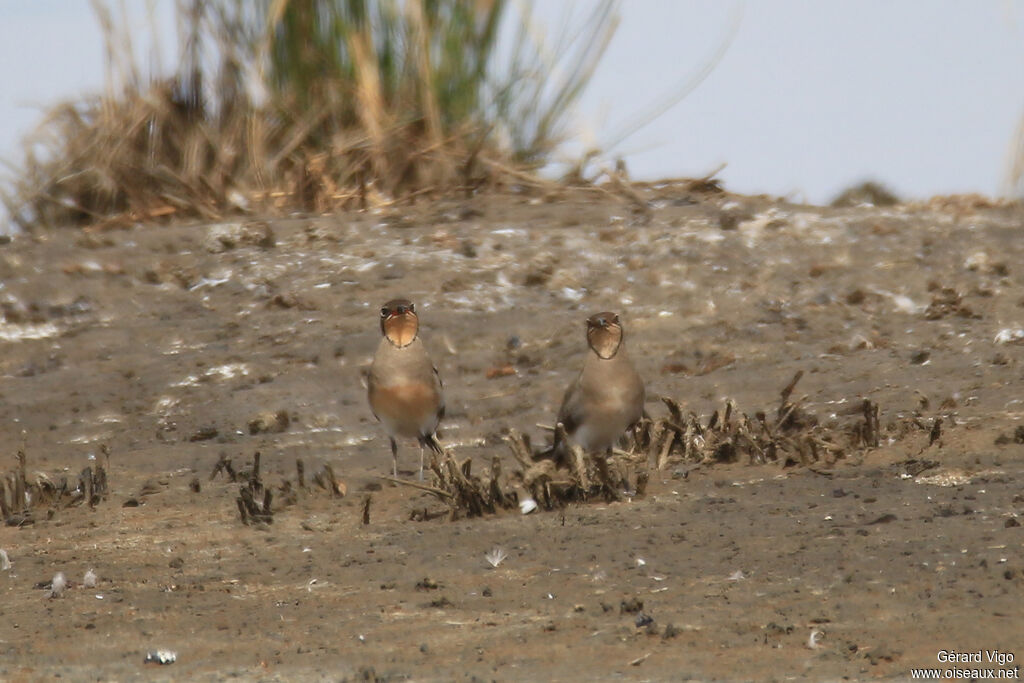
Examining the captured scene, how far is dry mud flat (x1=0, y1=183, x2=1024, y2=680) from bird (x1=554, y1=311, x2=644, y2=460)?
10.0 inches

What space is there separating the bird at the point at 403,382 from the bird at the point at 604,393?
2.10 feet

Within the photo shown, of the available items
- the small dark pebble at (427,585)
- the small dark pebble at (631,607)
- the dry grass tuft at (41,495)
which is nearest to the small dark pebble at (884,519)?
the small dark pebble at (631,607)

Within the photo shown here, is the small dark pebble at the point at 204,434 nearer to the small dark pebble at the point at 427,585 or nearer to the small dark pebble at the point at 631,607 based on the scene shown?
the small dark pebble at the point at 427,585

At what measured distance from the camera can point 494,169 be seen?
1035 centimetres

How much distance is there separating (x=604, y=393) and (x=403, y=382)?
2.93 ft

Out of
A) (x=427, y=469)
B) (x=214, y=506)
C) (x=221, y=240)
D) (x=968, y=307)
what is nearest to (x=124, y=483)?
(x=214, y=506)

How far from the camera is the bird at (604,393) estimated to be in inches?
234

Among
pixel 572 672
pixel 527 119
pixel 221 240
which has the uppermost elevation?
pixel 527 119

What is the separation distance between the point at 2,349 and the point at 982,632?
667cm

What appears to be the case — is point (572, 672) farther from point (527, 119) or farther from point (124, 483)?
point (527, 119)

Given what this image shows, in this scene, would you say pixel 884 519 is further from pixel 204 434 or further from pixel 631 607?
pixel 204 434

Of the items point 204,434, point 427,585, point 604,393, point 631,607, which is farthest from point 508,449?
point 631,607

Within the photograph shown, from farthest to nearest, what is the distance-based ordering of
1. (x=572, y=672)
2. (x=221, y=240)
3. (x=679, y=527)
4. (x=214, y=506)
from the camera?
(x=221, y=240), (x=214, y=506), (x=679, y=527), (x=572, y=672)

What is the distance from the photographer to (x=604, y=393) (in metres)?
5.95
